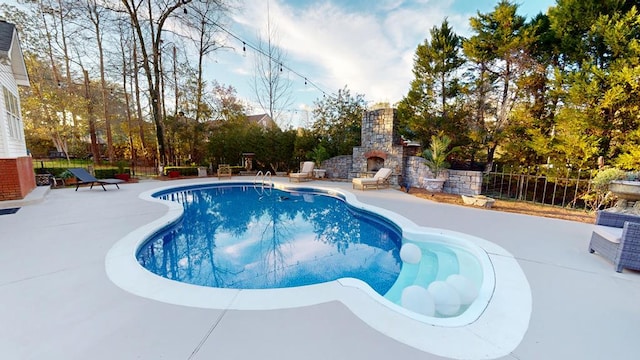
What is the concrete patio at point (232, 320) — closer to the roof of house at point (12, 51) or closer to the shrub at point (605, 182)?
the shrub at point (605, 182)

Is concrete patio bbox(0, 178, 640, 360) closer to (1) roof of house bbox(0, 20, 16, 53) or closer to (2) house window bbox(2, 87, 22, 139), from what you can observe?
(1) roof of house bbox(0, 20, 16, 53)

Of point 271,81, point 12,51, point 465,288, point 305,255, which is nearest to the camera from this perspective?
point 465,288

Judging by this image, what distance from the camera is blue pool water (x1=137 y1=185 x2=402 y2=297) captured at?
3602mm

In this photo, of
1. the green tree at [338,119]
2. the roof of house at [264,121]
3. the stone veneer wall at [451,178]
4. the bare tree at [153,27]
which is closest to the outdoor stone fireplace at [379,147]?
the stone veneer wall at [451,178]

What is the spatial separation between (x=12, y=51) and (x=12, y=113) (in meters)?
1.78

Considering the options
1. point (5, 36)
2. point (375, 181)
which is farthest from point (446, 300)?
point (5, 36)

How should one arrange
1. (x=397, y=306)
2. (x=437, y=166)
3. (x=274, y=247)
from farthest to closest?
(x=437, y=166)
(x=274, y=247)
(x=397, y=306)

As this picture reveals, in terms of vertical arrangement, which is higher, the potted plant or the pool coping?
the potted plant

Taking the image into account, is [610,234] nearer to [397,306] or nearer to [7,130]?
[397,306]

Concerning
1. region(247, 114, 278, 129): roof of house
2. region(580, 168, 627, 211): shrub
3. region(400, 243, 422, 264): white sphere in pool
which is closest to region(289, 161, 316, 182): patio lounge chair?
region(247, 114, 278, 129): roof of house

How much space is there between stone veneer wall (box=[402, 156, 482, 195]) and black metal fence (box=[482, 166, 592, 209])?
0.57 meters

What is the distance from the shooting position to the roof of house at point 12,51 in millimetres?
5794

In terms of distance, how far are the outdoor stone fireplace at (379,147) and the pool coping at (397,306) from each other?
7352 mm

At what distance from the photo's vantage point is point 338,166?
12672mm
